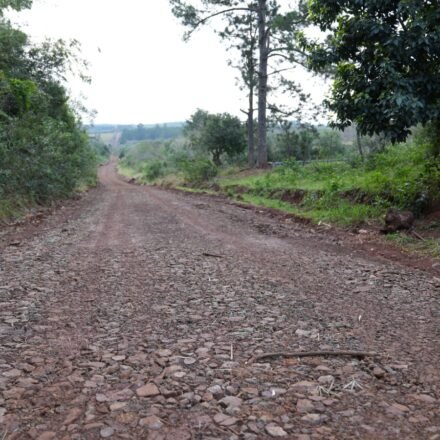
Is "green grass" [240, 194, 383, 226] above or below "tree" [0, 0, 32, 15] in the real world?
below

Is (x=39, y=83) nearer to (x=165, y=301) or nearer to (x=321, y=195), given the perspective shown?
(x=321, y=195)

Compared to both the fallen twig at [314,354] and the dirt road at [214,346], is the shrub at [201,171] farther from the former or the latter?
the fallen twig at [314,354]

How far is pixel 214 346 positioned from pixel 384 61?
582 centimetres

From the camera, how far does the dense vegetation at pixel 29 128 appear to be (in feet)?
41.0

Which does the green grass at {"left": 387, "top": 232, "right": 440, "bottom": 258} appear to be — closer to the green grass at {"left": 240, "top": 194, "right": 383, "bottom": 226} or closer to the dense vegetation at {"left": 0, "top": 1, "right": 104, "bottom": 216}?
the green grass at {"left": 240, "top": 194, "right": 383, "bottom": 226}

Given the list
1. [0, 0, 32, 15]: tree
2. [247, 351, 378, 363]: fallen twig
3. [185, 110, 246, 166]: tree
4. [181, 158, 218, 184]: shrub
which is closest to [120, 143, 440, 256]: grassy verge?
[247, 351, 378, 363]: fallen twig

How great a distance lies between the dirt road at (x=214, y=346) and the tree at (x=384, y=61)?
8.32 feet

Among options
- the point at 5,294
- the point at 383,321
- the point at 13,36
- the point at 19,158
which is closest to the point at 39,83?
the point at 13,36

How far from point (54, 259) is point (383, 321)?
4.55 meters

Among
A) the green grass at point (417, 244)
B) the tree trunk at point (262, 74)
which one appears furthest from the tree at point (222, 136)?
the green grass at point (417, 244)

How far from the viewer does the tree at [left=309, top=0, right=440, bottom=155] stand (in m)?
6.88

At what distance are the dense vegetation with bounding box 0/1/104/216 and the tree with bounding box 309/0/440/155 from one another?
26.3 feet

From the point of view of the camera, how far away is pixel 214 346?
3.23 meters

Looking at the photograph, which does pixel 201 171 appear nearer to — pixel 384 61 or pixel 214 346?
pixel 384 61
